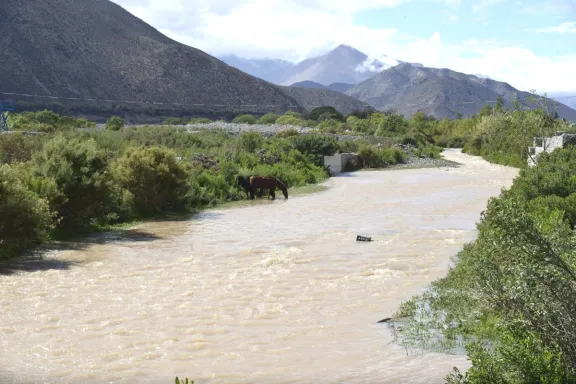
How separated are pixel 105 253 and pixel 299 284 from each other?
503 cm

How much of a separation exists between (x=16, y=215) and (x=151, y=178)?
6991mm

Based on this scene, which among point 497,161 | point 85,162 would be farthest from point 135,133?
point 497,161

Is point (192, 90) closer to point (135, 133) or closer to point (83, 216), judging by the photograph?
point (135, 133)

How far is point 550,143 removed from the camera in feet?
115

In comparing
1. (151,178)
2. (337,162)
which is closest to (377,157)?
(337,162)

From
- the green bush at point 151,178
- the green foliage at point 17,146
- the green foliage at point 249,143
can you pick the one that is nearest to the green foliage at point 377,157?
the green foliage at point 249,143

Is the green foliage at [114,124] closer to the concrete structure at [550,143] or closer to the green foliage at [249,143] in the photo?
the green foliage at [249,143]

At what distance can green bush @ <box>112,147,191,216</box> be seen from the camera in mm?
20281

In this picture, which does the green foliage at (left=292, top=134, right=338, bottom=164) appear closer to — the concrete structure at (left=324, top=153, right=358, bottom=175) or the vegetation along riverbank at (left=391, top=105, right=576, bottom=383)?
the concrete structure at (left=324, top=153, right=358, bottom=175)

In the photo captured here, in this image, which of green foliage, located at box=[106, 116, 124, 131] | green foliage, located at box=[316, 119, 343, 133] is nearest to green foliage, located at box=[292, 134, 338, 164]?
green foliage, located at box=[106, 116, 124, 131]

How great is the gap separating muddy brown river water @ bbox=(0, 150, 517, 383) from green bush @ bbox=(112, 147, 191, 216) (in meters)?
1.67

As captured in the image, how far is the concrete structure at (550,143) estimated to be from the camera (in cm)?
3325

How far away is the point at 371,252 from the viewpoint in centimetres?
1428

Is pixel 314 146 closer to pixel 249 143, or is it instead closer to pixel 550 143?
pixel 249 143
